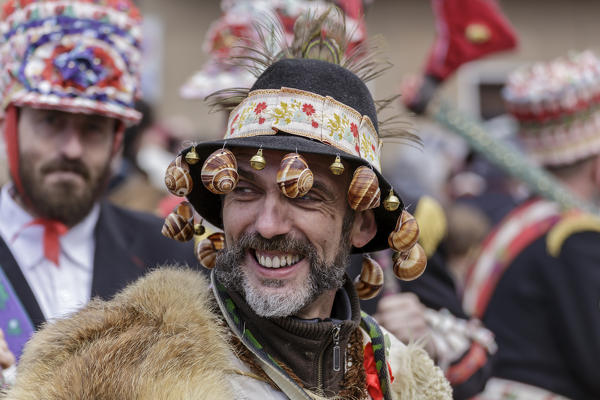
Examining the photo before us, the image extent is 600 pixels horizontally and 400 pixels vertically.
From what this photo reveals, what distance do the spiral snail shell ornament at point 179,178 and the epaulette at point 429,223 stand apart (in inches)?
61.9

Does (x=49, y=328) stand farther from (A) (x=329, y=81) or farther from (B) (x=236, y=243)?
(A) (x=329, y=81)

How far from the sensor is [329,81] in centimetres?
246

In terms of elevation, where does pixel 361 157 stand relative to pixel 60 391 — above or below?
above

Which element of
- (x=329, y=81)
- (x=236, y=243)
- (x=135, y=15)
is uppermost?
(x=135, y=15)

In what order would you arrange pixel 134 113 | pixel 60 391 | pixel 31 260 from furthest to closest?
pixel 134 113, pixel 31 260, pixel 60 391

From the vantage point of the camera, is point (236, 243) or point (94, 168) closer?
point (236, 243)

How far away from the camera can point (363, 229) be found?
2.65m

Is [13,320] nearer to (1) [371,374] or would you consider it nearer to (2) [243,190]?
(2) [243,190]

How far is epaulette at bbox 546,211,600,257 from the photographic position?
432 centimetres

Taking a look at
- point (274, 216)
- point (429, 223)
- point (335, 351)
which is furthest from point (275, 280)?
point (429, 223)

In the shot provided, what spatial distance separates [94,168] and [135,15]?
28.4 inches

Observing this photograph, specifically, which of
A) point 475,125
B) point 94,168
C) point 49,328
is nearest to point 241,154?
point 49,328

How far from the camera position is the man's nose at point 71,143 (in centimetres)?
317

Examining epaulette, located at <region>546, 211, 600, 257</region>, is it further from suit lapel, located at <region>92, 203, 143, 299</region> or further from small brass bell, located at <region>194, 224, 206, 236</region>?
small brass bell, located at <region>194, 224, 206, 236</region>
